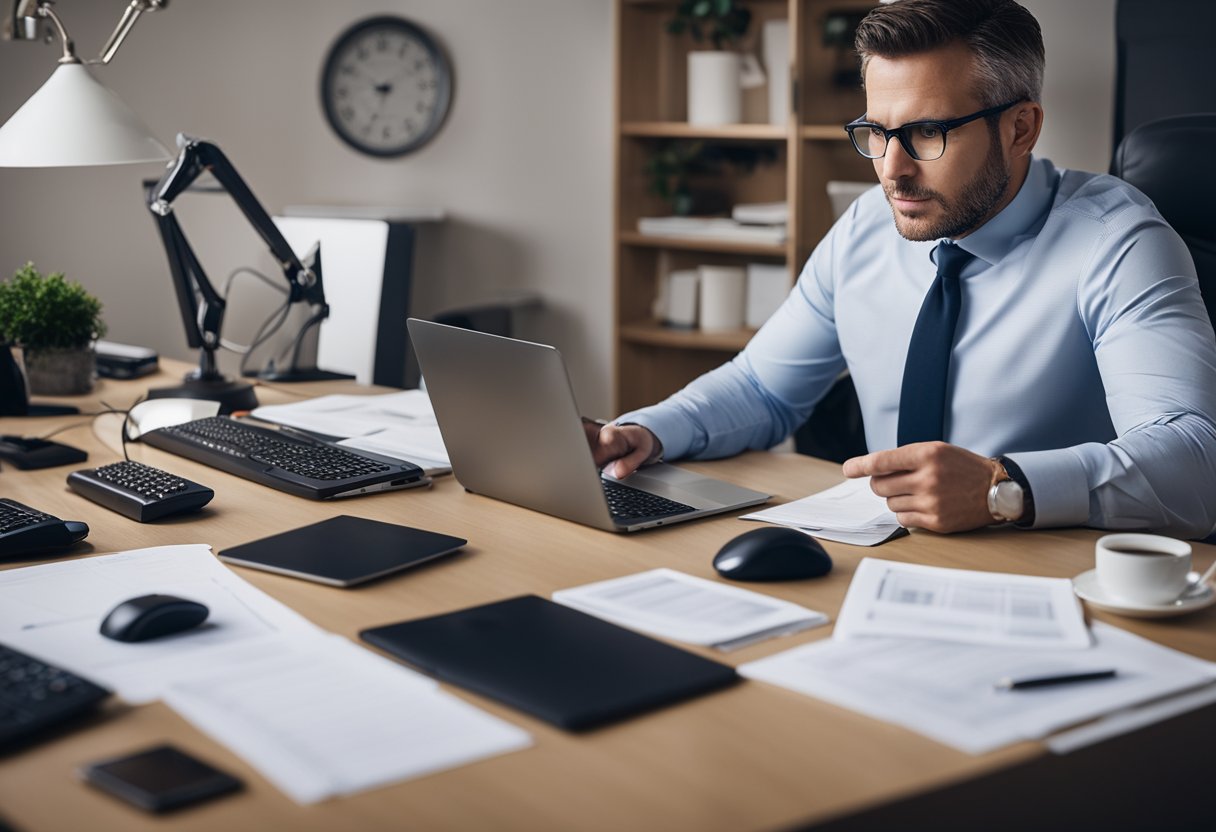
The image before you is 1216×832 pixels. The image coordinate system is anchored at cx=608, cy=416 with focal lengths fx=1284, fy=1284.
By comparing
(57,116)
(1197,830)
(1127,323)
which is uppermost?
(57,116)

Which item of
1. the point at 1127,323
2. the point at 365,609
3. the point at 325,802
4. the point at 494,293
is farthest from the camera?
the point at 494,293

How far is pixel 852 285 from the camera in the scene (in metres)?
1.90

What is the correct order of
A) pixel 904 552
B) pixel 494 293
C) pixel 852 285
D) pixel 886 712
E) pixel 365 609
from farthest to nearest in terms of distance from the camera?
pixel 494 293 < pixel 852 285 < pixel 904 552 < pixel 365 609 < pixel 886 712

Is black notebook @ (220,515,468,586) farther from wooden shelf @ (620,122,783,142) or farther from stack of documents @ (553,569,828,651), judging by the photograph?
wooden shelf @ (620,122,783,142)

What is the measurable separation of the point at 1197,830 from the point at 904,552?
1.35 feet

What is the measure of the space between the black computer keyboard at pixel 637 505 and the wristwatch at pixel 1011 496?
341 mm

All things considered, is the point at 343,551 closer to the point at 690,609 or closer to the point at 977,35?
the point at 690,609

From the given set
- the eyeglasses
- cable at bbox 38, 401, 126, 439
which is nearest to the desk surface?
the eyeglasses

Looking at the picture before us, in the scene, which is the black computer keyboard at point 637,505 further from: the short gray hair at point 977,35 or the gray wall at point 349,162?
the gray wall at point 349,162

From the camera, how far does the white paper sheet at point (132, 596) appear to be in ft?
3.42

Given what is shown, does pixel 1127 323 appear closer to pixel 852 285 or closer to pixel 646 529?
pixel 852 285

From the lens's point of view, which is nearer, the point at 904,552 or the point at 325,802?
the point at 325,802

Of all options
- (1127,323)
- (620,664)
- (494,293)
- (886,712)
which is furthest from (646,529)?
(494,293)

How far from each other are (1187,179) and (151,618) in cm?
155
